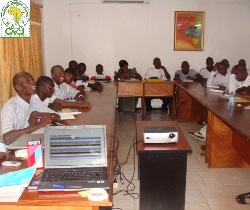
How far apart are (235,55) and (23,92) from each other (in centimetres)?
562

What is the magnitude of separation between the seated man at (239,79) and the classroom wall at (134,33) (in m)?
2.83

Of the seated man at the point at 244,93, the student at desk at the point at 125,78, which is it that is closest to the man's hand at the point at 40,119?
the seated man at the point at 244,93

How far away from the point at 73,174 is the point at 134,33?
18.6 feet

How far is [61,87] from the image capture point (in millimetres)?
4277

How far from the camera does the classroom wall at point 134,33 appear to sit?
22.4ft

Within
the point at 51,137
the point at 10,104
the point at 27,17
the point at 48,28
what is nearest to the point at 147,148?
the point at 51,137

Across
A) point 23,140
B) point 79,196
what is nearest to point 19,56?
point 23,140

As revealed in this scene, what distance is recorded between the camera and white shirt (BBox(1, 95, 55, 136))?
2426 millimetres

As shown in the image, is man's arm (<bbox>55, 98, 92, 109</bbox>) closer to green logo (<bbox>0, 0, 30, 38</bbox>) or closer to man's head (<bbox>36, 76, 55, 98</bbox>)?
man's head (<bbox>36, 76, 55, 98</bbox>)

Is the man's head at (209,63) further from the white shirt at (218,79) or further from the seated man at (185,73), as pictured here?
the white shirt at (218,79)

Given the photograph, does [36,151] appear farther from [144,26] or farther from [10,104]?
[144,26]

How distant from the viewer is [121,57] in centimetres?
699

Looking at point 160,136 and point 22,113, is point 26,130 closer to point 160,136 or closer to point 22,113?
point 22,113

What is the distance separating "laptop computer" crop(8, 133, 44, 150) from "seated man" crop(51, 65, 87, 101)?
1.86m
